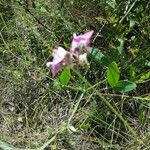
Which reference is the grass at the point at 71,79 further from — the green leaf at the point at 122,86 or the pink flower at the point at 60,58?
the pink flower at the point at 60,58

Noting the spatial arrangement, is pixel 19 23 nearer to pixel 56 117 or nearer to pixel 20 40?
pixel 20 40

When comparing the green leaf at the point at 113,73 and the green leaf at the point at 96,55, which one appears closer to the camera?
the green leaf at the point at 113,73

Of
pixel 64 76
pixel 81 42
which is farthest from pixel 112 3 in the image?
pixel 81 42

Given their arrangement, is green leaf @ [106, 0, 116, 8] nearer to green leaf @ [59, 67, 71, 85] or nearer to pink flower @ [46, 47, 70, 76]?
green leaf @ [59, 67, 71, 85]

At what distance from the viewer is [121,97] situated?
67.6 inches

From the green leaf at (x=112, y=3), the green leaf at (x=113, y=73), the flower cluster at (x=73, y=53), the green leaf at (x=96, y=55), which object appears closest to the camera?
the flower cluster at (x=73, y=53)

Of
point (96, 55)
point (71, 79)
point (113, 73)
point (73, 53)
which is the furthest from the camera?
point (71, 79)

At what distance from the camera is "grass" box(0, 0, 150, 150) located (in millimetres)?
1688

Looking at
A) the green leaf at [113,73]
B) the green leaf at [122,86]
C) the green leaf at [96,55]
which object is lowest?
the green leaf at [96,55]

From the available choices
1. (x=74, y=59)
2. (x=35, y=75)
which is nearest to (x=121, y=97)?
(x=35, y=75)

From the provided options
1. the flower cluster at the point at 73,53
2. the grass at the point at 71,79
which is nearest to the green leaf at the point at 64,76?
the grass at the point at 71,79

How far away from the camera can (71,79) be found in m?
1.80

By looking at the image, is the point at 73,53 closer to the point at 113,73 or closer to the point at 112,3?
the point at 113,73

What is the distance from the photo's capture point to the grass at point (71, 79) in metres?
1.69
